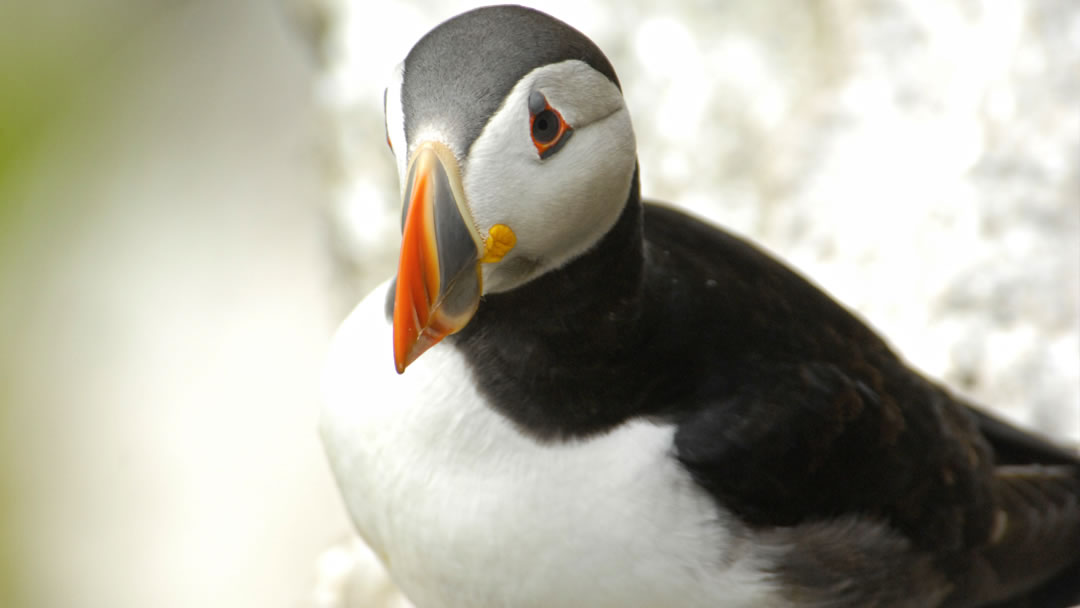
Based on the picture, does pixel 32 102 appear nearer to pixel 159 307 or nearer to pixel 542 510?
pixel 159 307

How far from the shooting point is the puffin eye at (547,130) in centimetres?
107

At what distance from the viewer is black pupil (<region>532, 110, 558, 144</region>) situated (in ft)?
3.51

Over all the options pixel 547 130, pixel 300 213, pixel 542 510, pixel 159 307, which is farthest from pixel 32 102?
pixel 547 130

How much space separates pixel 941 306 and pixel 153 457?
99.1 inches

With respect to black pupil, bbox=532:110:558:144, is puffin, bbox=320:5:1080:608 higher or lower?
lower

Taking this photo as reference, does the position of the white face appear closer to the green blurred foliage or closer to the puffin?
the puffin

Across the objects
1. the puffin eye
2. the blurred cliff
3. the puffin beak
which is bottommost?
the blurred cliff

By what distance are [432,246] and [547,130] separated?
160 mm

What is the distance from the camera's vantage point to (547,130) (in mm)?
1076

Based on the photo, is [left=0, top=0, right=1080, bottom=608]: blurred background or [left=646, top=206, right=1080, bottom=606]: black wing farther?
[left=0, top=0, right=1080, bottom=608]: blurred background

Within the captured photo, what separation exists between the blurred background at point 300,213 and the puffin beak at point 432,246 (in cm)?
145

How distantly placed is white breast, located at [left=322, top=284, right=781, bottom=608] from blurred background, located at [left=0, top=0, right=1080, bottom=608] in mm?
1080

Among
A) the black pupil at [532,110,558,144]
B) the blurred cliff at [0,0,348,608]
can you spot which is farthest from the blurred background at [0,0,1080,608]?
the black pupil at [532,110,558,144]

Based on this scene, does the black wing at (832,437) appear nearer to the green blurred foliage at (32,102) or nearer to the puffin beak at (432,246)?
the puffin beak at (432,246)
